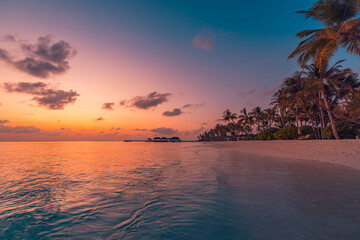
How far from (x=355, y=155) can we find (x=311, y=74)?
855 inches

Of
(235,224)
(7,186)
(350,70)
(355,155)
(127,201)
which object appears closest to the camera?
(235,224)

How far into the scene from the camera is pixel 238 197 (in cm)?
632

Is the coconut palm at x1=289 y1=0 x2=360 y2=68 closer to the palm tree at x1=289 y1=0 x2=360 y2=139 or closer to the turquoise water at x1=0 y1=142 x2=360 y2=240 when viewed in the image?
the palm tree at x1=289 y1=0 x2=360 y2=139

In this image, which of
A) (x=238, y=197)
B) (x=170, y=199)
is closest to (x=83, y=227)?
A: (x=170, y=199)

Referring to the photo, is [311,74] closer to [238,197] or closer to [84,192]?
[238,197]

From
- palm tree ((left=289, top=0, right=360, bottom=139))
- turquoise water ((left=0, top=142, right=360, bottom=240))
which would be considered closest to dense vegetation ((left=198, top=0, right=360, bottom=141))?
palm tree ((left=289, top=0, right=360, bottom=139))

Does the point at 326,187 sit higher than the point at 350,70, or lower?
lower

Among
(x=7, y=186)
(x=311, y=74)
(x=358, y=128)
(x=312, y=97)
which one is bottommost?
(x=7, y=186)

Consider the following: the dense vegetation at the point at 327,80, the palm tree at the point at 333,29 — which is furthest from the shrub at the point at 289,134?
the palm tree at the point at 333,29

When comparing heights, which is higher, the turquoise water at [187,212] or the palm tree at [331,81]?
the palm tree at [331,81]

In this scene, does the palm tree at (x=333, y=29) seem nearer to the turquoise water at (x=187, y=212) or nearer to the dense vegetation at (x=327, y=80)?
the dense vegetation at (x=327, y=80)

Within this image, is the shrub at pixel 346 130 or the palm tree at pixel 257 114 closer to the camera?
the shrub at pixel 346 130

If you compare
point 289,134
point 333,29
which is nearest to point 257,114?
point 289,134

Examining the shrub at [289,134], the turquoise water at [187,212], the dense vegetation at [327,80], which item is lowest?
the turquoise water at [187,212]
